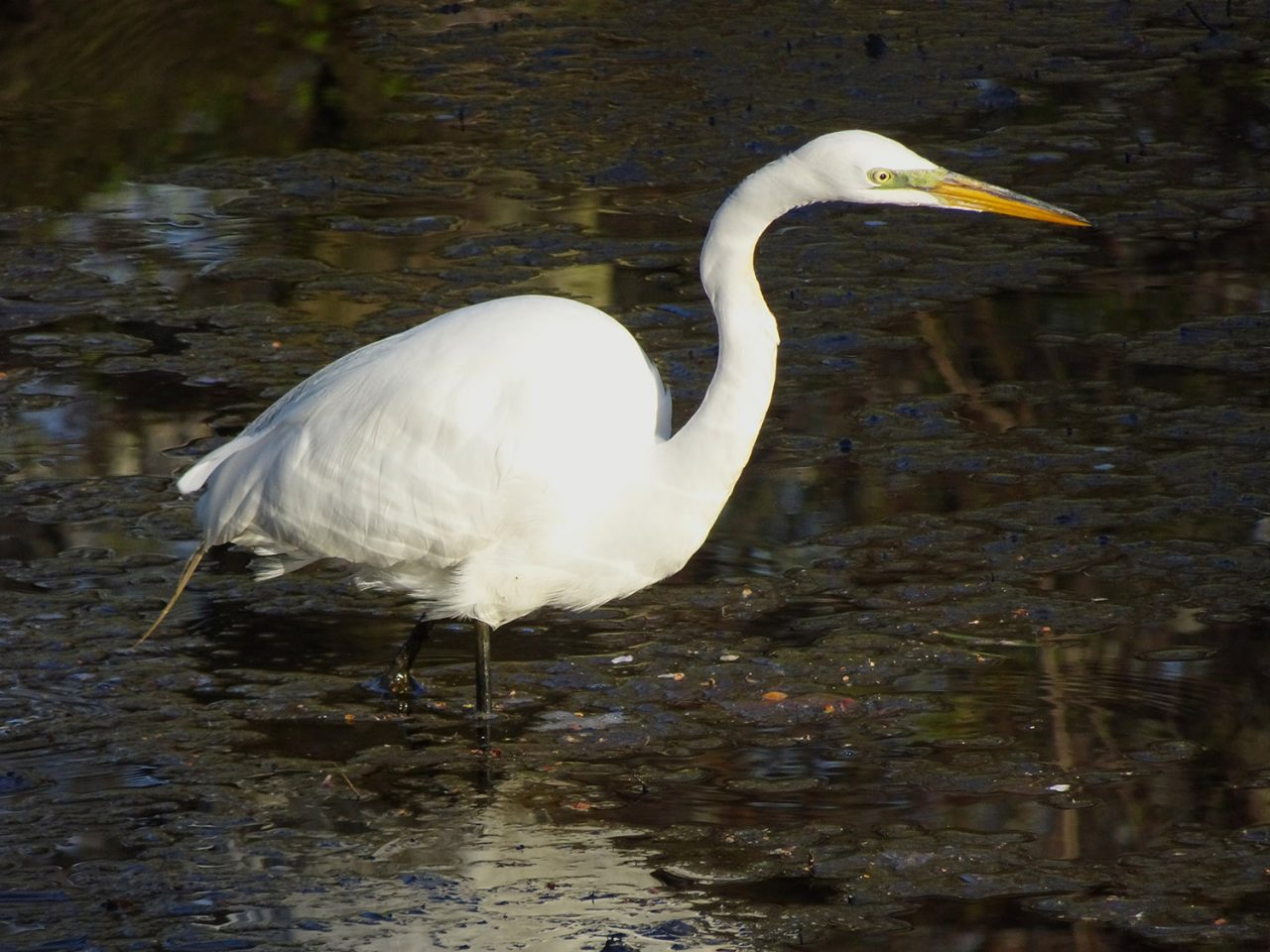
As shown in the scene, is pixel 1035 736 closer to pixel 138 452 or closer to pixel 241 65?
pixel 138 452

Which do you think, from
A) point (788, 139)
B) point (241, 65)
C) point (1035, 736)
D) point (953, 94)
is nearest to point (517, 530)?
point (1035, 736)

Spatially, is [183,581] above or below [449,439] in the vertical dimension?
below

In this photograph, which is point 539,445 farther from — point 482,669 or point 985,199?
point 985,199

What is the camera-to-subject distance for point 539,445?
162 inches

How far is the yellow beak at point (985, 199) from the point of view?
4020 mm

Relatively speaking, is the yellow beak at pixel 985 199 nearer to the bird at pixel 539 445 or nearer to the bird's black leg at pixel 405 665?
the bird at pixel 539 445

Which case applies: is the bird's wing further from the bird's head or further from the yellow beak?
the yellow beak

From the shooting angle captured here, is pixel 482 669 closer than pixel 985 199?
No

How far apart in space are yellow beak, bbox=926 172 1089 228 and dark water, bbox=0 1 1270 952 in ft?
3.63

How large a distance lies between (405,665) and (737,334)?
117 cm

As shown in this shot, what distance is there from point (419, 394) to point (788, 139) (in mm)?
4500

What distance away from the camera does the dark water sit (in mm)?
3662

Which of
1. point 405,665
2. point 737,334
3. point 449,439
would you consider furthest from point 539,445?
point 405,665

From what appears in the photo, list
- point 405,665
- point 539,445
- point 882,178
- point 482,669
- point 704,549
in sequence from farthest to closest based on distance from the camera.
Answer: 1. point 704,549
2. point 405,665
3. point 482,669
4. point 539,445
5. point 882,178
